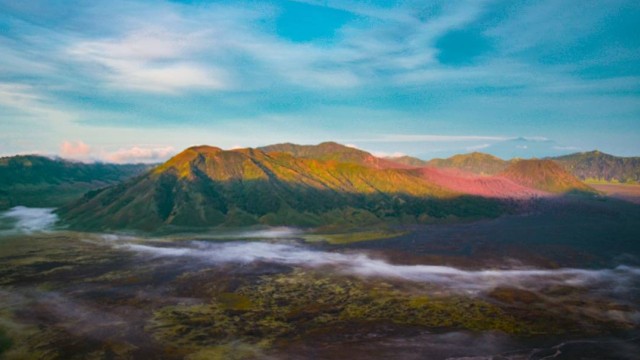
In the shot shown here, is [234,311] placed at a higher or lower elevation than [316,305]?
lower

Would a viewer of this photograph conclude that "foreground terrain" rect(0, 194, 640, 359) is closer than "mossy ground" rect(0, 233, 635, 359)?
Yes

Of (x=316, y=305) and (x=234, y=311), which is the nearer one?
(x=234, y=311)

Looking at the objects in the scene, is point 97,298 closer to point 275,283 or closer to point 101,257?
point 275,283

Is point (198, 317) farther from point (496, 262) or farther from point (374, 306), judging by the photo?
point (496, 262)

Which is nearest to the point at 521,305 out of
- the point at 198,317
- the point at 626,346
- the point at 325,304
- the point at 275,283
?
the point at 626,346

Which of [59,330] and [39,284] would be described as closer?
[59,330]

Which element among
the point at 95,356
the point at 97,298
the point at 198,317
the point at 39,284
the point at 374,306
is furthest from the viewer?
the point at 39,284

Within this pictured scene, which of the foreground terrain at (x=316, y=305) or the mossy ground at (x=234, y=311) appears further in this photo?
the mossy ground at (x=234, y=311)

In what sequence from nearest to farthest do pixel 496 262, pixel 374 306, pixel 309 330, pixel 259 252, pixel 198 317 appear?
pixel 309 330 → pixel 198 317 → pixel 374 306 → pixel 496 262 → pixel 259 252

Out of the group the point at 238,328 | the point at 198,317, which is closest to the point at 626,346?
the point at 238,328
